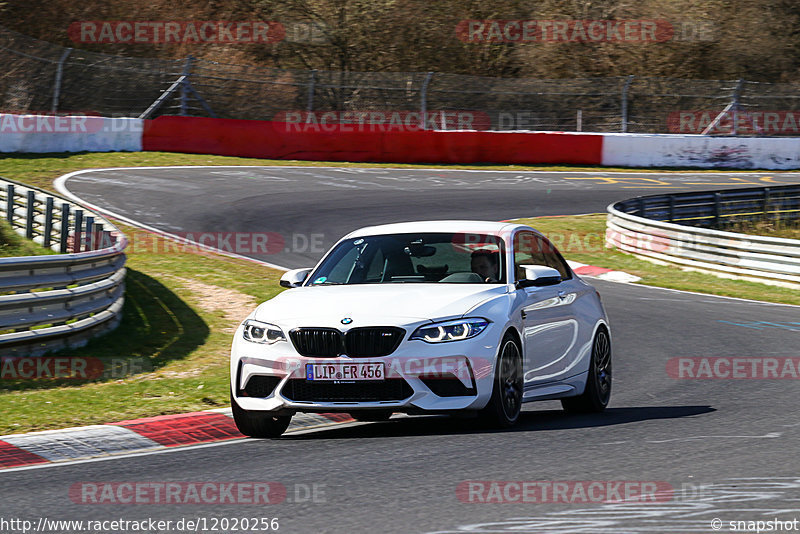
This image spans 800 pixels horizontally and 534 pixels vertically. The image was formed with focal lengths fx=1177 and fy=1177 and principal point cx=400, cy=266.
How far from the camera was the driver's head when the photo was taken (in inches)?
342

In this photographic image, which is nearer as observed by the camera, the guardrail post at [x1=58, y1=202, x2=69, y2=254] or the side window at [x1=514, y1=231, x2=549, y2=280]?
the side window at [x1=514, y1=231, x2=549, y2=280]

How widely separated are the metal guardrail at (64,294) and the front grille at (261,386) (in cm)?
427

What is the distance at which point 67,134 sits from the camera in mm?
31516

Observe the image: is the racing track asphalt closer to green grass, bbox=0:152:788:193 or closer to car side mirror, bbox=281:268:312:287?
car side mirror, bbox=281:268:312:287

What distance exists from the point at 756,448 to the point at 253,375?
10.8 ft

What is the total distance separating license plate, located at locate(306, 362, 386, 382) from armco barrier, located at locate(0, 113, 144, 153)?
82.7 feet

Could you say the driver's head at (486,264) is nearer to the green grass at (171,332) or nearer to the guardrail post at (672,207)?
the green grass at (171,332)

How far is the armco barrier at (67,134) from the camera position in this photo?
30.8m

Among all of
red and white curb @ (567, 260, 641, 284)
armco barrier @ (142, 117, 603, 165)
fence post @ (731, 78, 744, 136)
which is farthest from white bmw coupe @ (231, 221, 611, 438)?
fence post @ (731, 78, 744, 136)

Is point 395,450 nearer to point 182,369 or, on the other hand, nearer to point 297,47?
point 182,369

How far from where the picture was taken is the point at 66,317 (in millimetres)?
12242

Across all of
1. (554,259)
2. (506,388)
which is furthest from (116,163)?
(506,388)

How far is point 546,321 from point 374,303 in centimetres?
156

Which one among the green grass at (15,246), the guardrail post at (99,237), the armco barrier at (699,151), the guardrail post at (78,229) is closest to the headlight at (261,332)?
the guardrail post at (99,237)
